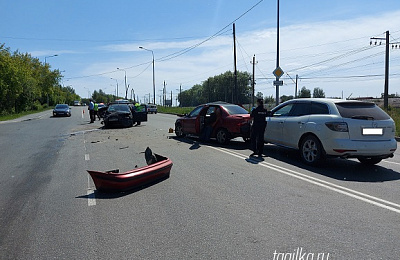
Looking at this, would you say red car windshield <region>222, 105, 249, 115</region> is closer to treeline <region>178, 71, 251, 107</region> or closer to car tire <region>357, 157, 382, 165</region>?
car tire <region>357, 157, 382, 165</region>

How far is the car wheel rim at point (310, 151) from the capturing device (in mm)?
8344

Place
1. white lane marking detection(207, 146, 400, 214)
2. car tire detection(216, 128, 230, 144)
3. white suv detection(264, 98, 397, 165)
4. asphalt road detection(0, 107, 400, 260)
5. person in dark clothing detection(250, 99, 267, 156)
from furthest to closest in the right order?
car tire detection(216, 128, 230, 144), person in dark clothing detection(250, 99, 267, 156), white suv detection(264, 98, 397, 165), white lane marking detection(207, 146, 400, 214), asphalt road detection(0, 107, 400, 260)

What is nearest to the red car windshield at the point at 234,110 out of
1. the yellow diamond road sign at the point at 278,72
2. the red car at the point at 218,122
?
the red car at the point at 218,122

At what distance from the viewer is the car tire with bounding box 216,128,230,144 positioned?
1225 cm

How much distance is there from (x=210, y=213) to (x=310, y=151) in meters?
4.39

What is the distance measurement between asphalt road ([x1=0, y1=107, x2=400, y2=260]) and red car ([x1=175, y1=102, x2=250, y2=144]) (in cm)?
314

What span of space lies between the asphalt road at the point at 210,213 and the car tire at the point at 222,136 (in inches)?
136

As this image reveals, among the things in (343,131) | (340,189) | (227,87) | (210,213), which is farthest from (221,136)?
(227,87)

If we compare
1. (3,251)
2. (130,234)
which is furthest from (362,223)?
(3,251)

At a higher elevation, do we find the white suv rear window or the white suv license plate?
the white suv rear window

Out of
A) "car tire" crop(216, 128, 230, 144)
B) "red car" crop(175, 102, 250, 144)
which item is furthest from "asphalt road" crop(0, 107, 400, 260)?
"car tire" crop(216, 128, 230, 144)

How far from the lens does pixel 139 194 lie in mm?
6055

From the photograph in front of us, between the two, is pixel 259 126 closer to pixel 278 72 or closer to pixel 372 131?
pixel 372 131

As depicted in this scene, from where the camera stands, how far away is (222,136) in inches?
489
